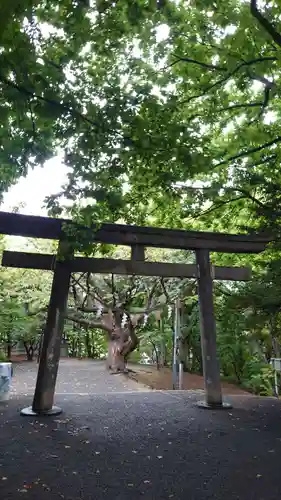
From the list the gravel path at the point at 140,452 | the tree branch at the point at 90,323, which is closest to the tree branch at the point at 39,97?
the gravel path at the point at 140,452

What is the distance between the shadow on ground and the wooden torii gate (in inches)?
24.3

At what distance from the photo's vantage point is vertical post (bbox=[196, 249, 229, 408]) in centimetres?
749

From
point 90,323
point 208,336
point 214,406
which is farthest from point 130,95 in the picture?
point 90,323

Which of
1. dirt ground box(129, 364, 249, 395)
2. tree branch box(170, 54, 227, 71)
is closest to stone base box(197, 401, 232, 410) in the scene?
tree branch box(170, 54, 227, 71)

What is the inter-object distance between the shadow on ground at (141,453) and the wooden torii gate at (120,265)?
2.02ft

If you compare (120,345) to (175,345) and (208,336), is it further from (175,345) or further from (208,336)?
(208,336)

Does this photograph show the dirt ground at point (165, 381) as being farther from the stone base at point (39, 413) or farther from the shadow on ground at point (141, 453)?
the stone base at point (39, 413)

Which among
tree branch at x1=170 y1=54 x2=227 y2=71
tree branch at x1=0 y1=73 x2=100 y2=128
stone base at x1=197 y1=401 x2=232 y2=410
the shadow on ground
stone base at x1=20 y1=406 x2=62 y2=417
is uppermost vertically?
tree branch at x1=170 y1=54 x2=227 y2=71

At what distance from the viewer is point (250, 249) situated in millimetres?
7992

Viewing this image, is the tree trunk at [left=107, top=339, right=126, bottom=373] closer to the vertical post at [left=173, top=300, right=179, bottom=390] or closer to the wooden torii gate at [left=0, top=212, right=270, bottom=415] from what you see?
the vertical post at [left=173, top=300, right=179, bottom=390]

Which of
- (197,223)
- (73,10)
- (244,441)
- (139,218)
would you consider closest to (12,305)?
(197,223)

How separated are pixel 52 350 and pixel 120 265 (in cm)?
195

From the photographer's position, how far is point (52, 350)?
6.73 metres

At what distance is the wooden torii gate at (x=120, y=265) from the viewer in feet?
21.9
